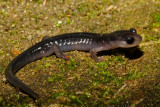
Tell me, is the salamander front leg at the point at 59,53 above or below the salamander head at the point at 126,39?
below

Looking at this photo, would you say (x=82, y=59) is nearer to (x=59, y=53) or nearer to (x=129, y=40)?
(x=59, y=53)

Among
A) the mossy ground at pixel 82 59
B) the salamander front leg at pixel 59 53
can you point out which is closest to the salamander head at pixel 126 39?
the mossy ground at pixel 82 59

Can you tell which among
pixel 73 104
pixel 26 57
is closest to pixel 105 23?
pixel 26 57

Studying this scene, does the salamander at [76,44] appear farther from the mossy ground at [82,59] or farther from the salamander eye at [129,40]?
the mossy ground at [82,59]

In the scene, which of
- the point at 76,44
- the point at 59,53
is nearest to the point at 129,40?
the point at 76,44

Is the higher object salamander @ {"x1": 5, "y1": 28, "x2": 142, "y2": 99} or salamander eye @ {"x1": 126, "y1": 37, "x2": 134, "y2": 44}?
salamander eye @ {"x1": 126, "y1": 37, "x2": 134, "y2": 44}

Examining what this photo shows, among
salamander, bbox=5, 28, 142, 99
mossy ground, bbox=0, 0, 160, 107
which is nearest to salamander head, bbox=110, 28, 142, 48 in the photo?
salamander, bbox=5, 28, 142, 99

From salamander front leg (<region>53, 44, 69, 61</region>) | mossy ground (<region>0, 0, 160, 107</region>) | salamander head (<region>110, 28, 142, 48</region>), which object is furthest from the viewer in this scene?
salamander front leg (<region>53, 44, 69, 61</region>)

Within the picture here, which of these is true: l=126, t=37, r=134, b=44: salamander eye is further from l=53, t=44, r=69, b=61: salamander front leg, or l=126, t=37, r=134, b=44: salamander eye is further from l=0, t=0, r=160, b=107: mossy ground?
l=53, t=44, r=69, b=61: salamander front leg
